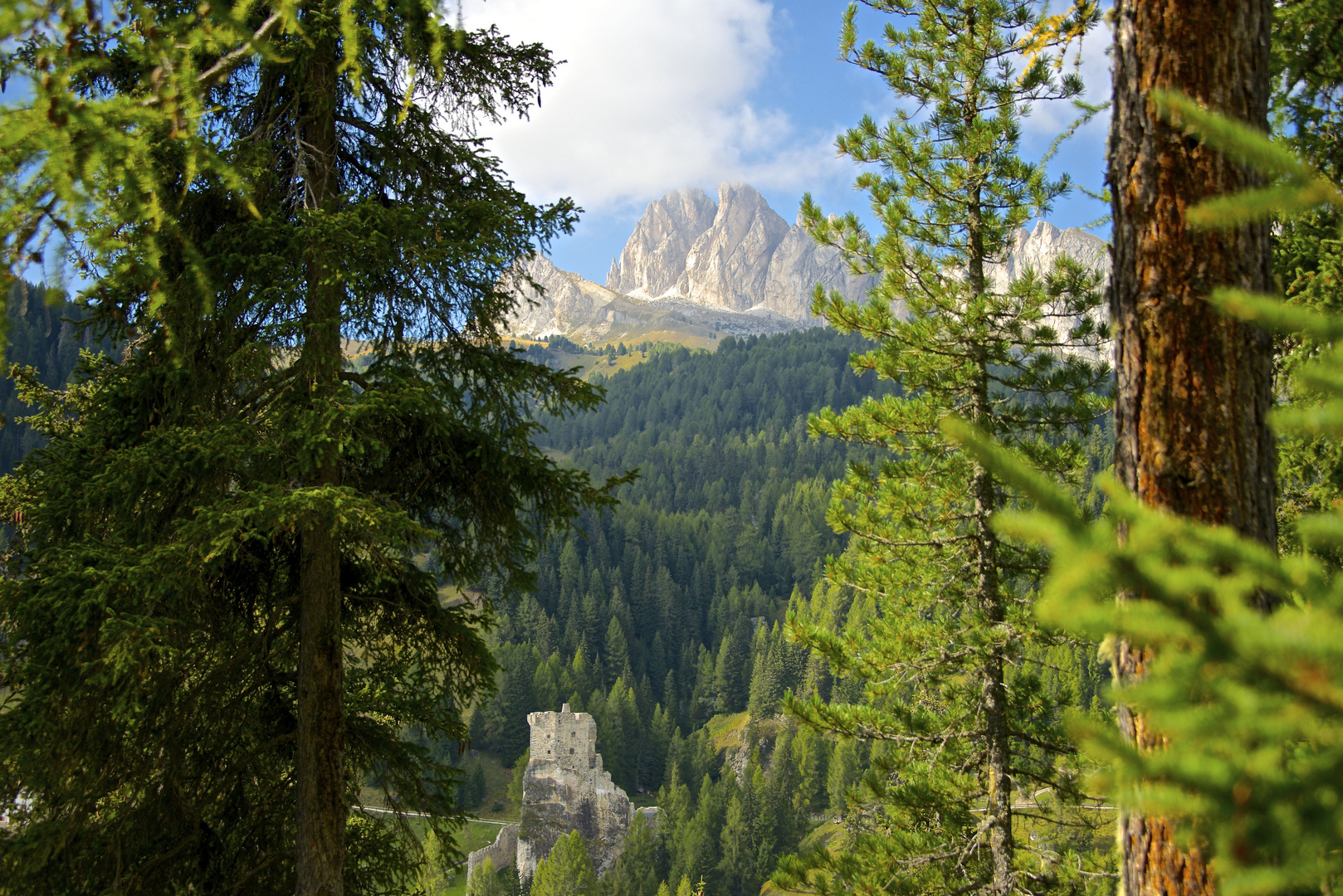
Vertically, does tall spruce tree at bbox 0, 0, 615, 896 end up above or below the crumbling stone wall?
above

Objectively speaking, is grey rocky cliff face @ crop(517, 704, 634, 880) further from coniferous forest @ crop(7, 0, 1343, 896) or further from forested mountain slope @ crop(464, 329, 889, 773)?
coniferous forest @ crop(7, 0, 1343, 896)

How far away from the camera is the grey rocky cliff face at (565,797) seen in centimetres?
3744

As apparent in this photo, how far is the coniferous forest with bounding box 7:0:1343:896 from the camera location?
865mm

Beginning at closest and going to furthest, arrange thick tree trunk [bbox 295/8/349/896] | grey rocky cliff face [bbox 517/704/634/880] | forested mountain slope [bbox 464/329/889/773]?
thick tree trunk [bbox 295/8/349/896]
grey rocky cliff face [bbox 517/704/634/880]
forested mountain slope [bbox 464/329/889/773]

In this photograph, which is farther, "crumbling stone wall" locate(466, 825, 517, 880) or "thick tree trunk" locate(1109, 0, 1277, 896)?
"crumbling stone wall" locate(466, 825, 517, 880)

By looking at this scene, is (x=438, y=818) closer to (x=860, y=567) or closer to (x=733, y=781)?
(x=860, y=567)

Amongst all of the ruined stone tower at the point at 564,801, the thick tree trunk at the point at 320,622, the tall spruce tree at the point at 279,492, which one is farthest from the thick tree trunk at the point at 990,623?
the ruined stone tower at the point at 564,801

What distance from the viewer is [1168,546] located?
3.50 ft

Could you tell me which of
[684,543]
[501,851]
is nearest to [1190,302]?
[501,851]

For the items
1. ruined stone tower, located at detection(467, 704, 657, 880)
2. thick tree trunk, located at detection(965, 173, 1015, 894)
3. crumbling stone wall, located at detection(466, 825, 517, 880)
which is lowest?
crumbling stone wall, located at detection(466, 825, 517, 880)

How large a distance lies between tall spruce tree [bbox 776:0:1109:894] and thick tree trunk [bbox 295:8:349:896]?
380cm

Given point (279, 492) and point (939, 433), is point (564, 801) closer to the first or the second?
point (939, 433)

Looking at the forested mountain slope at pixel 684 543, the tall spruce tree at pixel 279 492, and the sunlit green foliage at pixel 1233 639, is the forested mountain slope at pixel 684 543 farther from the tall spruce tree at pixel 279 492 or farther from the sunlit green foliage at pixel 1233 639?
the sunlit green foliage at pixel 1233 639

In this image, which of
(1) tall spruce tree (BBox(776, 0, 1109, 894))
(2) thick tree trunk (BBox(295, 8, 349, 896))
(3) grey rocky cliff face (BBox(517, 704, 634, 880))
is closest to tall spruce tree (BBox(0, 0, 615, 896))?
(2) thick tree trunk (BBox(295, 8, 349, 896))
